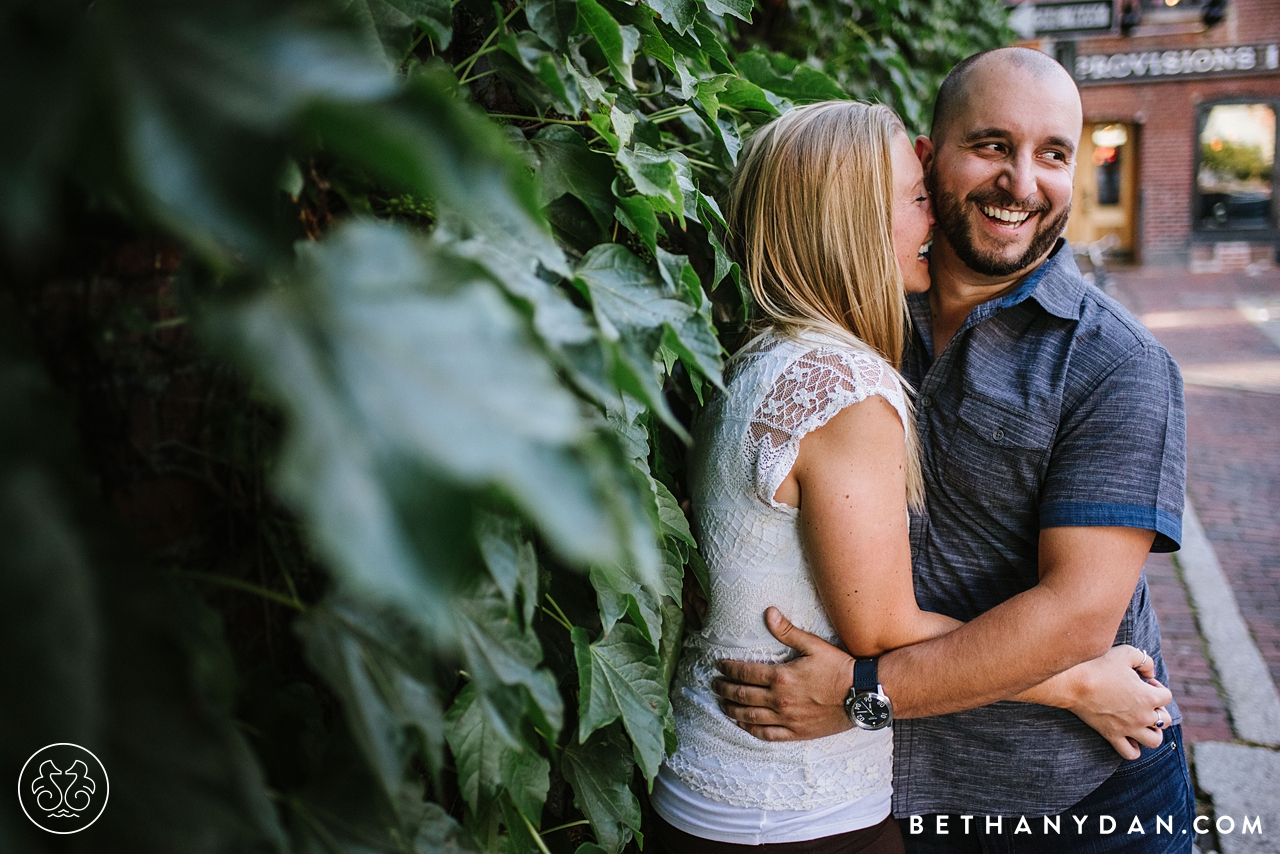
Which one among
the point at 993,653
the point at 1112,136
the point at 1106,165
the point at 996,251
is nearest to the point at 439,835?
the point at 993,653

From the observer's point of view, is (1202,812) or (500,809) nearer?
(500,809)

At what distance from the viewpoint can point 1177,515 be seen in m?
1.75

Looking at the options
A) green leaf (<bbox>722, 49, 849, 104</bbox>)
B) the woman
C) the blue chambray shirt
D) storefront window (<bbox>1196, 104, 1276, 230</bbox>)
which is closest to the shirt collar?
the blue chambray shirt

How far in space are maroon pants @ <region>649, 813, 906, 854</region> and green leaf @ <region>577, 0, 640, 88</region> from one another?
1.32 m

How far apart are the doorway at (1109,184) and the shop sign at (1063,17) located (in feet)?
49.5

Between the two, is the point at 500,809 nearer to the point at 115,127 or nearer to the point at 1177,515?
the point at 115,127

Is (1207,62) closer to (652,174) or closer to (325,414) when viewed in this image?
(652,174)

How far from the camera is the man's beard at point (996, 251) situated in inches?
86.0

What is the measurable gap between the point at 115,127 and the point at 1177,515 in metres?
1.88

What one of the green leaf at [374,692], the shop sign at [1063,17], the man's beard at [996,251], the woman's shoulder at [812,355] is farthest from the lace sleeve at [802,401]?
the shop sign at [1063,17]

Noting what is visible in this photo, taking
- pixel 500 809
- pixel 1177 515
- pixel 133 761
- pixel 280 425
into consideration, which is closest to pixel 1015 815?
pixel 1177 515

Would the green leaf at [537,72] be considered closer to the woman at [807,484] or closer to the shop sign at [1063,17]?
the woman at [807,484]

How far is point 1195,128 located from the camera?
58.1 ft

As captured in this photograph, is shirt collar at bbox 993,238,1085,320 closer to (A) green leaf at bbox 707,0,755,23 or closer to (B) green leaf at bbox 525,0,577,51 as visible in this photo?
(A) green leaf at bbox 707,0,755,23
